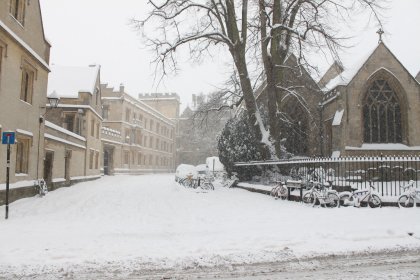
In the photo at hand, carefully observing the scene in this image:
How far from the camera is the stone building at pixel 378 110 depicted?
24.6 m

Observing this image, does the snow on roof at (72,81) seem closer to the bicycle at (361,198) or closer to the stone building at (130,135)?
the stone building at (130,135)

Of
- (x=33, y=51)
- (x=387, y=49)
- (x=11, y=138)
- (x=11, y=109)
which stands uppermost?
(x=387, y=49)

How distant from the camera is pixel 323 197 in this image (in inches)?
481

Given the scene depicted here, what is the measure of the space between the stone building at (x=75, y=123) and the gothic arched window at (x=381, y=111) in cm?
1939

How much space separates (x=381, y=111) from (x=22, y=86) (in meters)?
21.6

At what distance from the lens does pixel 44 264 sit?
5.87m

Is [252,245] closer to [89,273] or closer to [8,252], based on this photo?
[89,273]

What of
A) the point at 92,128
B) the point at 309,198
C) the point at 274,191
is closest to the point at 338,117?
the point at 274,191

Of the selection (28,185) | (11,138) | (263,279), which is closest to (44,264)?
(263,279)

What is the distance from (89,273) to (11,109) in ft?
35.5

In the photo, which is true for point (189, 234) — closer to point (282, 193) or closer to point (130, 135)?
point (282, 193)

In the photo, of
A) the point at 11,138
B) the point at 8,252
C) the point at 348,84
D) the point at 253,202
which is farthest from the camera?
the point at 348,84

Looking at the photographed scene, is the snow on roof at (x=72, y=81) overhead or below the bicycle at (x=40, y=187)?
→ overhead

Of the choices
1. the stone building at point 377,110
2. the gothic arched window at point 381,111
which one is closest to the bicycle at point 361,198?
the stone building at point 377,110
